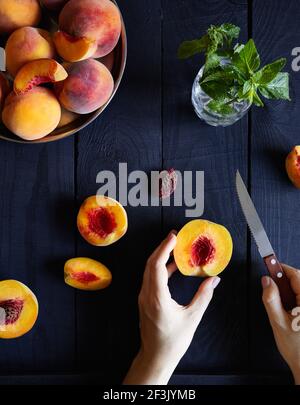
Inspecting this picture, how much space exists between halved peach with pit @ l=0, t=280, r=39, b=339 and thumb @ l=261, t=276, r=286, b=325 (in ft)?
1.33

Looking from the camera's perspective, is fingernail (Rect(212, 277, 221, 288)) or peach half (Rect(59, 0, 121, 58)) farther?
fingernail (Rect(212, 277, 221, 288))

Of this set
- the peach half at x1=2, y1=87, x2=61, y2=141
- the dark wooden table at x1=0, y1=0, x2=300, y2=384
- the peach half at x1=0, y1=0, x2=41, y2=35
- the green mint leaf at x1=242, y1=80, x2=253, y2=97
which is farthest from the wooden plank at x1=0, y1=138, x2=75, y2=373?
the green mint leaf at x1=242, y1=80, x2=253, y2=97

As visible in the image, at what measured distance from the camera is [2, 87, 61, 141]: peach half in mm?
840

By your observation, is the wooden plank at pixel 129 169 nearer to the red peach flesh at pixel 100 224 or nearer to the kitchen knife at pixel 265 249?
the red peach flesh at pixel 100 224

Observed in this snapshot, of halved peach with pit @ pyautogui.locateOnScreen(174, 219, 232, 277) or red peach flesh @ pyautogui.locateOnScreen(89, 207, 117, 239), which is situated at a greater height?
red peach flesh @ pyautogui.locateOnScreen(89, 207, 117, 239)

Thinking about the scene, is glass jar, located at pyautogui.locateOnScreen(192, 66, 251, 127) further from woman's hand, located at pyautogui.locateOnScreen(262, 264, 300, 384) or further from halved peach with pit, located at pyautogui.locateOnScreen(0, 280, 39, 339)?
halved peach with pit, located at pyautogui.locateOnScreen(0, 280, 39, 339)

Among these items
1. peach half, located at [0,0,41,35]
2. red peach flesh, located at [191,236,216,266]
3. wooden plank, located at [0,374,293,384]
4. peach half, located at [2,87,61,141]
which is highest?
peach half, located at [0,0,41,35]

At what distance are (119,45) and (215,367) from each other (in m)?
0.60

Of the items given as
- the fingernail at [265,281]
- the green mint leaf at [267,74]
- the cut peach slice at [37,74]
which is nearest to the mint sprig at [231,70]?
the green mint leaf at [267,74]

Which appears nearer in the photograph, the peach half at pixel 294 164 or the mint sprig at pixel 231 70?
the mint sprig at pixel 231 70

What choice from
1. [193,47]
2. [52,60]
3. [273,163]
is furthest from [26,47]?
[273,163]

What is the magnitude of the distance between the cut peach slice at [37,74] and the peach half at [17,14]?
0.08 meters

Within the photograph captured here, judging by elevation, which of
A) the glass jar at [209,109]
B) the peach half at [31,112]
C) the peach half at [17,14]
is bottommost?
the peach half at [31,112]

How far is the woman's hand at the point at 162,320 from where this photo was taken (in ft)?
3.08
